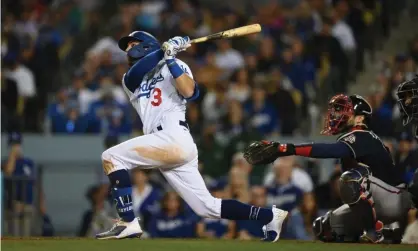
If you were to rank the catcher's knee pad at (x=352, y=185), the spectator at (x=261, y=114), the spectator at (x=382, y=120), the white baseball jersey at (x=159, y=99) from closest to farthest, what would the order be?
the white baseball jersey at (x=159, y=99), the catcher's knee pad at (x=352, y=185), the spectator at (x=382, y=120), the spectator at (x=261, y=114)

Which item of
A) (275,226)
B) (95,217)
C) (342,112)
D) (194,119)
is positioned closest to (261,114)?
(194,119)

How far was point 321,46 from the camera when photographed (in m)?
17.1

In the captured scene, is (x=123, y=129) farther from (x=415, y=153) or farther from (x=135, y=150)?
(x=135, y=150)

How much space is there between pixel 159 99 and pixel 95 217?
14.0 feet

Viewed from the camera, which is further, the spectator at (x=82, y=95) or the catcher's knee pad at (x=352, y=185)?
the spectator at (x=82, y=95)

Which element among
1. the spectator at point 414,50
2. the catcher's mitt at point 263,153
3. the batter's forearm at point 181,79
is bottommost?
the catcher's mitt at point 263,153

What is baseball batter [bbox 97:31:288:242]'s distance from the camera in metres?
9.42

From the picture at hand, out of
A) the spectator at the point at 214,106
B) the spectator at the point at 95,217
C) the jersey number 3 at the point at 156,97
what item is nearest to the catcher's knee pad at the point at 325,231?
the jersey number 3 at the point at 156,97

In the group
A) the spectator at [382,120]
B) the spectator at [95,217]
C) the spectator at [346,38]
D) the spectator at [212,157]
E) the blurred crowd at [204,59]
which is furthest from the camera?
the spectator at [346,38]

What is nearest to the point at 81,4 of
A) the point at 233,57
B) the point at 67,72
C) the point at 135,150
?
the point at 67,72

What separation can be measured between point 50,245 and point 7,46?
8662mm

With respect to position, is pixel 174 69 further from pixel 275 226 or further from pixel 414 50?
pixel 414 50

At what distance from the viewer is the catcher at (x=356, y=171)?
9773 millimetres

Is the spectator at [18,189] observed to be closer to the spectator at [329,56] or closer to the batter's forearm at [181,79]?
the batter's forearm at [181,79]
